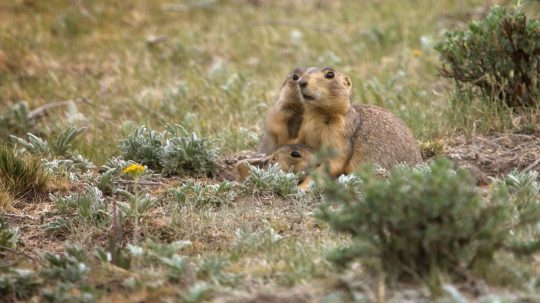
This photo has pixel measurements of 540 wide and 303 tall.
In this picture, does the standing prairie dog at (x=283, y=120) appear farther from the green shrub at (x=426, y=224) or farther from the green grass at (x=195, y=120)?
the green shrub at (x=426, y=224)

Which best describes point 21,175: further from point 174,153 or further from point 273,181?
point 273,181

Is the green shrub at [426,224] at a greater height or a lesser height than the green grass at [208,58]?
greater

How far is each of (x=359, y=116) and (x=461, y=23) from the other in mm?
5118

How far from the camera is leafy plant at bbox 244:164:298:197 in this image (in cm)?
602

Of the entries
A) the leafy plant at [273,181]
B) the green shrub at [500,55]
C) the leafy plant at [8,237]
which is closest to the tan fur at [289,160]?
the leafy plant at [273,181]

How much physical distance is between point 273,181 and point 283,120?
3.69ft

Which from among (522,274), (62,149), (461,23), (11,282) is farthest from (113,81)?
(522,274)

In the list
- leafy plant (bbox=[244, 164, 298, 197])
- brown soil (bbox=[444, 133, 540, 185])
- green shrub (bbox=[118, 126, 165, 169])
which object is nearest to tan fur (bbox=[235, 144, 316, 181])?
leafy plant (bbox=[244, 164, 298, 197])

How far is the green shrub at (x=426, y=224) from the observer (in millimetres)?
3898

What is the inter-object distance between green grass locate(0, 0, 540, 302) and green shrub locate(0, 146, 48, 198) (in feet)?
0.29

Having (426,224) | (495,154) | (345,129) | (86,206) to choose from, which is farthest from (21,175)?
(495,154)

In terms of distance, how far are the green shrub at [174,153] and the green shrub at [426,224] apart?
8.40 feet

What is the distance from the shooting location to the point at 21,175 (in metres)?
6.19

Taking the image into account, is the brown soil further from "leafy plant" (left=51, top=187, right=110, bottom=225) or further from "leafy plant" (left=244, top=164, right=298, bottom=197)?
"leafy plant" (left=51, top=187, right=110, bottom=225)
